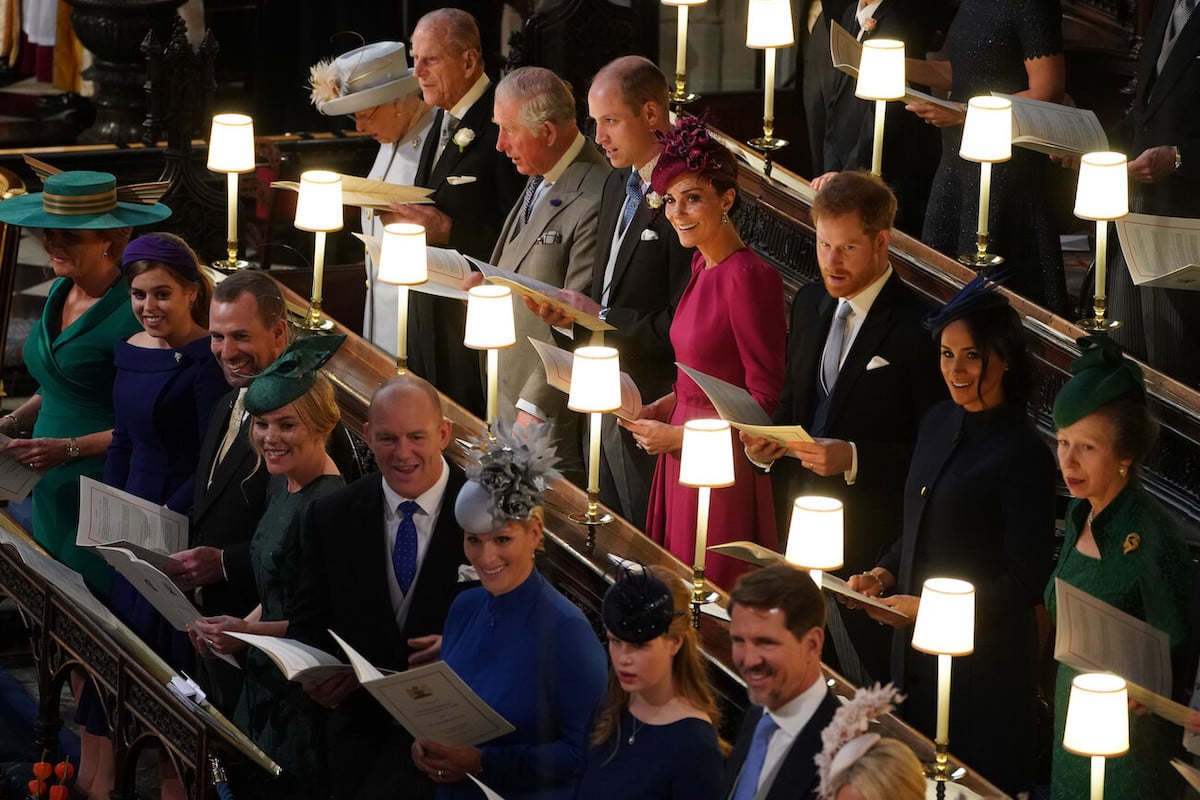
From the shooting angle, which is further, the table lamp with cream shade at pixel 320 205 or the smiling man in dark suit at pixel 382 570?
the table lamp with cream shade at pixel 320 205

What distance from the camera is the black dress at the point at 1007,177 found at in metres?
6.72

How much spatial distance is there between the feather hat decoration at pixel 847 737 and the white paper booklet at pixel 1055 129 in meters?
2.67

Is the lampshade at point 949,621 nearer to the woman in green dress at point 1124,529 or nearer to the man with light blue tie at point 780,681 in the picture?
the woman in green dress at point 1124,529

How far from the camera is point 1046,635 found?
4.95 m

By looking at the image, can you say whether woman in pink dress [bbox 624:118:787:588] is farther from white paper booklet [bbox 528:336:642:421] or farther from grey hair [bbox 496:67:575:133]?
grey hair [bbox 496:67:575:133]

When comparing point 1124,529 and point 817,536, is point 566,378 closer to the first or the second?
point 817,536

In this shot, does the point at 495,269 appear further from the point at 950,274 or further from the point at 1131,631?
the point at 1131,631

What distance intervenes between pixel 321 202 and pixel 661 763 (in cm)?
274

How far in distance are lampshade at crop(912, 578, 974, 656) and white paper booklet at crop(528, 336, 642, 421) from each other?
1.26 meters

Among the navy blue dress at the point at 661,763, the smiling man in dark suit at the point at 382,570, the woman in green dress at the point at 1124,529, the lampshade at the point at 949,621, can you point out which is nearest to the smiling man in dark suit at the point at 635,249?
the smiling man in dark suit at the point at 382,570

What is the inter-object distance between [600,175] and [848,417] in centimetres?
144

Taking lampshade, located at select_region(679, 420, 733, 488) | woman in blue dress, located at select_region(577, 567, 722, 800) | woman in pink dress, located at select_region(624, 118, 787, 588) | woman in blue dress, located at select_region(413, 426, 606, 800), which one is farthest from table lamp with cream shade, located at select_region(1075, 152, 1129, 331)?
woman in blue dress, located at select_region(577, 567, 722, 800)

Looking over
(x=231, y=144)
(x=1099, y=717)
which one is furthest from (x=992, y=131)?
(x=231, y=144)

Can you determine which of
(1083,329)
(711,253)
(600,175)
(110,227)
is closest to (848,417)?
(711,253)
